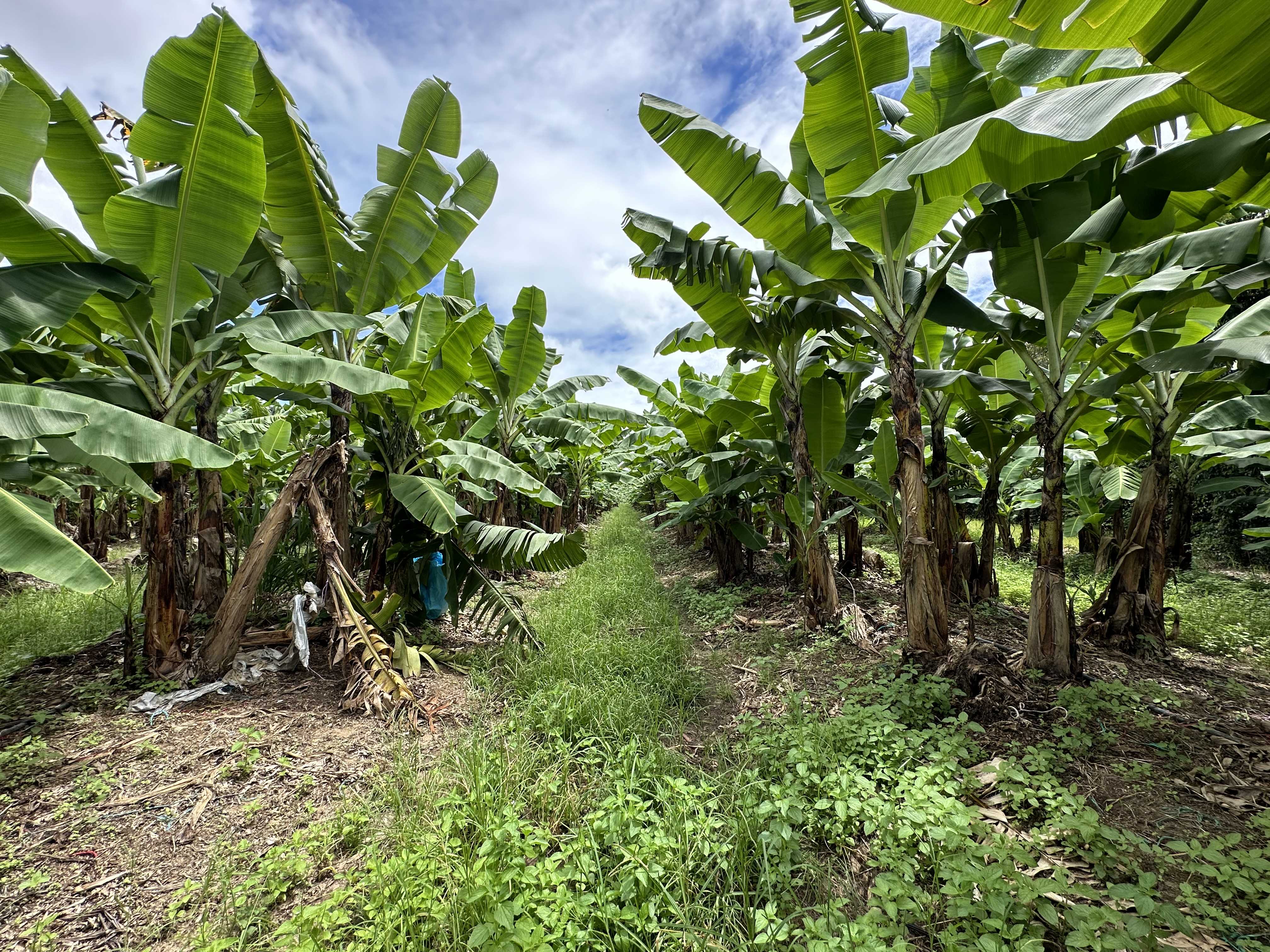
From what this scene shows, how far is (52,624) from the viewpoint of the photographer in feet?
16.6

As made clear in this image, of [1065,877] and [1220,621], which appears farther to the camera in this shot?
[1220,621]

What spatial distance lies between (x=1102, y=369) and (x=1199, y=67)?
11.2 feet

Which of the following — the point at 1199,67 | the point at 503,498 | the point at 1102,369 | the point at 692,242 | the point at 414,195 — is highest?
the point at 414,195

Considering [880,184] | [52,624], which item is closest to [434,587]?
[52,624]

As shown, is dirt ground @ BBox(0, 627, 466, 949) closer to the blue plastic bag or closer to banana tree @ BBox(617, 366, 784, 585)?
the blue plastic bag

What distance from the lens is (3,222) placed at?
2.70 metres

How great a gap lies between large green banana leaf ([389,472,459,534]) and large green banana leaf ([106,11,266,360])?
1688 mm

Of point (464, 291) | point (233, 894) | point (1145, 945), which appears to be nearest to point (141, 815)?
point (233, 894)

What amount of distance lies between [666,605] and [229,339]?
461 cm

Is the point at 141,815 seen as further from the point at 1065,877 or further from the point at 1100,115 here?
the point at 1100,115

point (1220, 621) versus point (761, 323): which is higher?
point (761, 323)

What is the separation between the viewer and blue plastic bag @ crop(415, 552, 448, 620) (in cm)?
487

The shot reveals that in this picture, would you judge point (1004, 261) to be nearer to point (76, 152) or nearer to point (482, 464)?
point (482, 464)

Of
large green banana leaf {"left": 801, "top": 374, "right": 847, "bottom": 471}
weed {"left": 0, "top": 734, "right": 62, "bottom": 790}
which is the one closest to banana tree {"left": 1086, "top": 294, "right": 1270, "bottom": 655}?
large green banana leaf {"left": 801, "top": 374, "right": 847, "bottom": 471}
